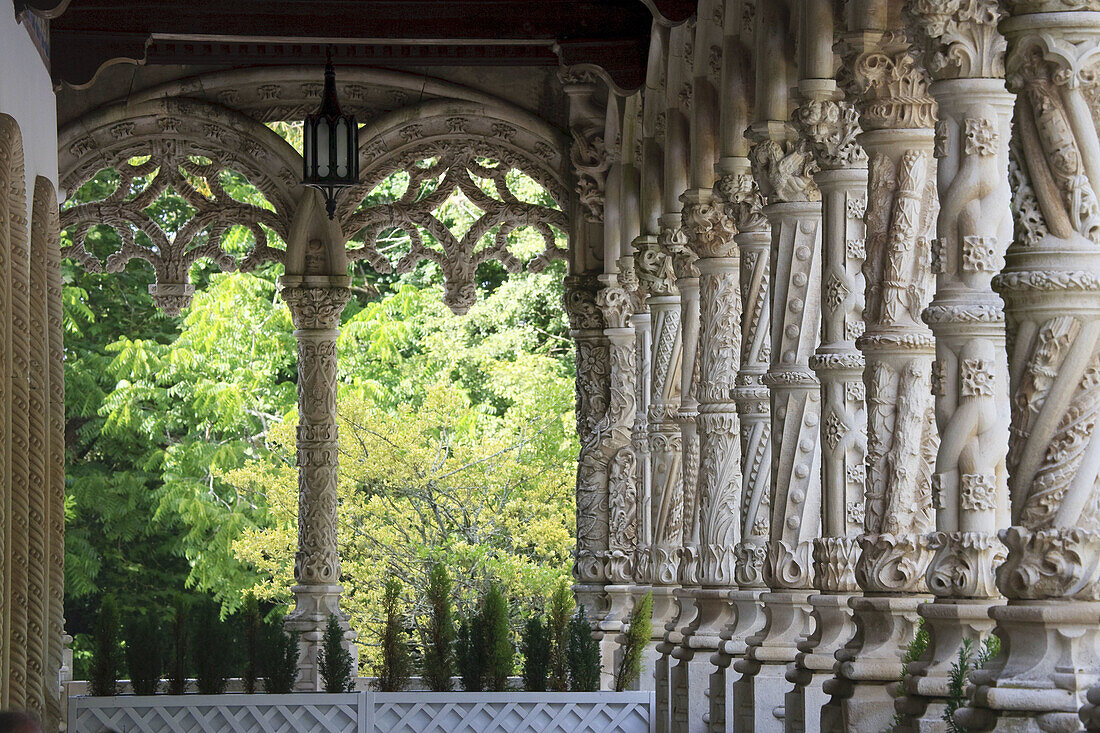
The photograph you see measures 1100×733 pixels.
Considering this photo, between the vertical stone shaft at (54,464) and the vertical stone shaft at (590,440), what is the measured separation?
13.9 feet

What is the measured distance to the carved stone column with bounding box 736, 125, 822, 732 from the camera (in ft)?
25.0

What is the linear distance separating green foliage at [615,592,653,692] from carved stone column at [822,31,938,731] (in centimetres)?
450

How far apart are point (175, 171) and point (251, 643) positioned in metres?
4.15

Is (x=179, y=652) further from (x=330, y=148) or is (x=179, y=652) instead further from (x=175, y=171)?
(x=175, y=171)

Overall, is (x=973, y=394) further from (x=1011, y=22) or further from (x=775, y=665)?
(x=775, y=665)

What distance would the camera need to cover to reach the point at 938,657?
214 inches

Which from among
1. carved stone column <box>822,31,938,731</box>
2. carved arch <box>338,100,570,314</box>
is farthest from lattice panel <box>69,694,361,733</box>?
carved arch <box>338,100,570,314</box>

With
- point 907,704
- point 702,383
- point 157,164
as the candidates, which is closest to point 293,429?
point 157,164

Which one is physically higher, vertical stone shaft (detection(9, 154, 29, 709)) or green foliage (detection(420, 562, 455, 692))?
vertical stone shaft (detection(9, 154, 29, 709))

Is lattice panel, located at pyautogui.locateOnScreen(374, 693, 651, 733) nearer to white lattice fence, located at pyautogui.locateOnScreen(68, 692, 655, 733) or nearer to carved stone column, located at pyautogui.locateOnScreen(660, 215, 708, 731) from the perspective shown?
white lattice fence, located at pyautogui.locateOnScreen(68, 692, 655, 733)

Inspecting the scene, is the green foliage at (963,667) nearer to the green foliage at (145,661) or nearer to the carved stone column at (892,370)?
the carved stone column at (892,370)

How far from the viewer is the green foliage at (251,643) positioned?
10.7 meters

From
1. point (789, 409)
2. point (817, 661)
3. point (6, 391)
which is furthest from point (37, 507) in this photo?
point (817, 661)

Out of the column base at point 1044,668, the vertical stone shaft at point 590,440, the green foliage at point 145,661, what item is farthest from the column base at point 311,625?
the column base at point 1044,668
